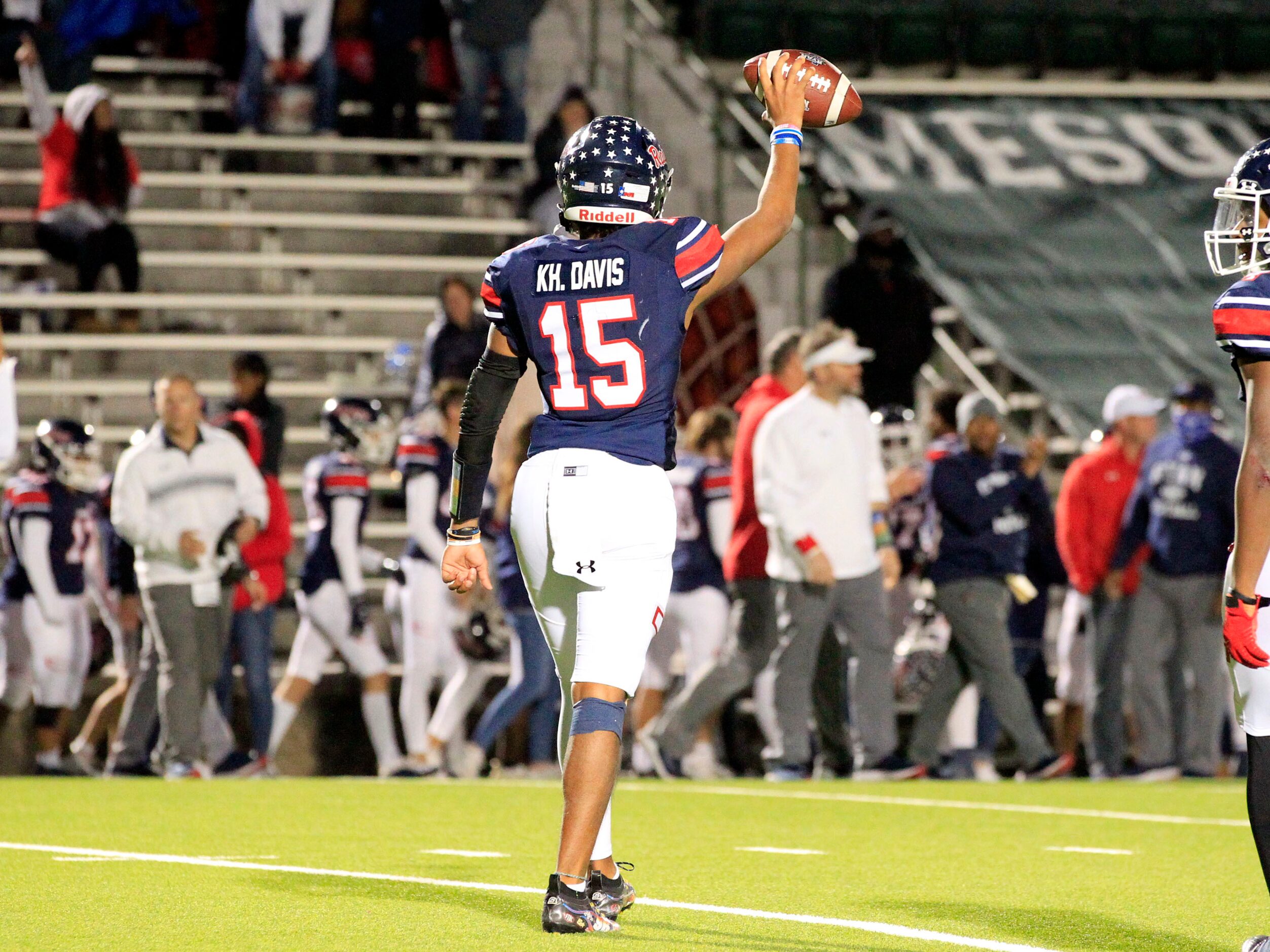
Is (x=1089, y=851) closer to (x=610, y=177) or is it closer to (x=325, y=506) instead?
(x=610, y=177)

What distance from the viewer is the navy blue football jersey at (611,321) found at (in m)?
5.02

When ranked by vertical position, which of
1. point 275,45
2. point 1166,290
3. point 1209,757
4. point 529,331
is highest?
point 275,45

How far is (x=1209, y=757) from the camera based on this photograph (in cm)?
1074

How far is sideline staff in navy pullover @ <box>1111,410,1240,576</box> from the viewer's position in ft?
35.0

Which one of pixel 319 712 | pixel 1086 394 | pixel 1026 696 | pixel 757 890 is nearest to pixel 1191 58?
pixel 1086 394

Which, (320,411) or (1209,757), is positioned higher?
(320,411)

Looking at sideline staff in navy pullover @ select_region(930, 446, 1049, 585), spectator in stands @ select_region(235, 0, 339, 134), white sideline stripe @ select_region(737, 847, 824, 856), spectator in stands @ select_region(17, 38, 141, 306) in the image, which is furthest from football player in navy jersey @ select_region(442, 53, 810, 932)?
spectator in stands @ select_region(235, 0, 339, 134)

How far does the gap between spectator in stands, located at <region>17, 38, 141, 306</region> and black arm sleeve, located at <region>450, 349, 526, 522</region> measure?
368 inches

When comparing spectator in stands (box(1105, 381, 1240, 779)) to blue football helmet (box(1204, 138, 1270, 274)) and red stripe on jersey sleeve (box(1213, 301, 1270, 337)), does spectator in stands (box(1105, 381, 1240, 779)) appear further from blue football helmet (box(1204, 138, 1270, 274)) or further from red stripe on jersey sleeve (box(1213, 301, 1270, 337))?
red stripe on jersey sleeve (box(1213, 301, 1270, 337))

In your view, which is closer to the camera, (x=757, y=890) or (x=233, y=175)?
(x=757, y=890)

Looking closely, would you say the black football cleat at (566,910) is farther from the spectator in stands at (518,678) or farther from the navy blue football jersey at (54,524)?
the navy blue football jersey at (54,524)

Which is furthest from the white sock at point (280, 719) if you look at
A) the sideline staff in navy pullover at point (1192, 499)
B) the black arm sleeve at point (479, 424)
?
the black arm sleeve at point (479, 424)

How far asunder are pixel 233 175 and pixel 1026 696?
7861mm

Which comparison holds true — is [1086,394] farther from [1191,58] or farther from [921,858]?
[921,858]
